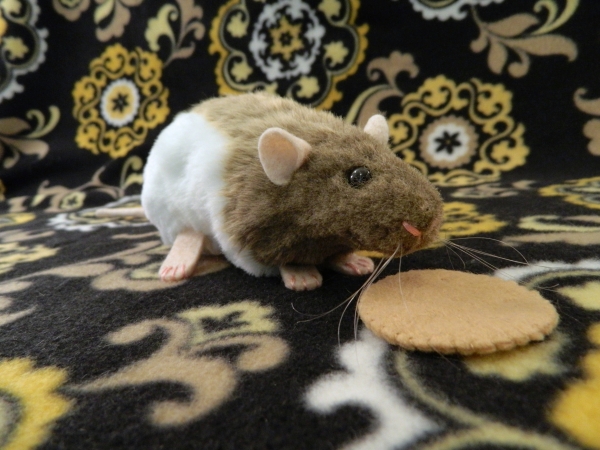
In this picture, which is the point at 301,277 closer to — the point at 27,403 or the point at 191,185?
the point at 191,185

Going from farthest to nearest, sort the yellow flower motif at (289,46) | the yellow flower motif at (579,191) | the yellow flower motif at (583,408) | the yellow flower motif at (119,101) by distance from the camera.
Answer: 1. the yellow flower motif at (119,101)
2. the yellow flower motif at (289,46)
3. the yellow flower motif at (579,191)
4. the yellow flower motif at (583,408)

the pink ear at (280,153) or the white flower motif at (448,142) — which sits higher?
the pink ear at (280,153)

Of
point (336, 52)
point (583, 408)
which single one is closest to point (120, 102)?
point (336, 52)

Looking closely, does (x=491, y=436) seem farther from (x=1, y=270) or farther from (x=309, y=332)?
(x=1, y=270)

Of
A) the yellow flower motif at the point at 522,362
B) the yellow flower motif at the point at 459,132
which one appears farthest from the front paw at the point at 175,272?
the yellow flower motif at the point at 459,132

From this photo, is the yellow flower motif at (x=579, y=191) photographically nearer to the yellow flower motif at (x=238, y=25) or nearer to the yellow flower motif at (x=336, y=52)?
the yellow flower motif at (x=336, y=52)

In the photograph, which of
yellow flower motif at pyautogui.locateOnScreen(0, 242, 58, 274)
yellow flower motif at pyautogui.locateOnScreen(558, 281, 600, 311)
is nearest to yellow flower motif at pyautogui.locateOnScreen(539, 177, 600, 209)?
yellow flower motif at pyautogui.locateOnScreen(558, 281, 600, 311)
